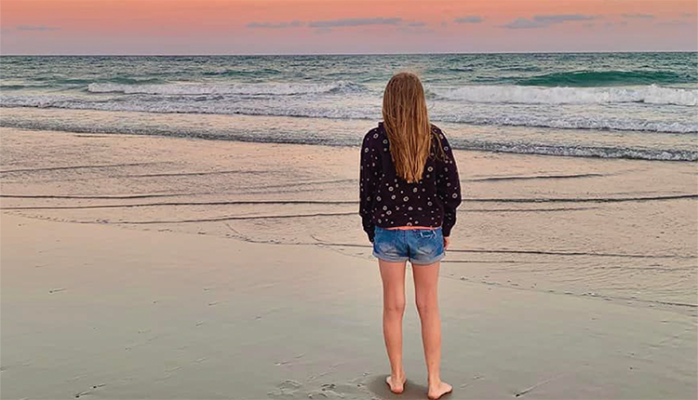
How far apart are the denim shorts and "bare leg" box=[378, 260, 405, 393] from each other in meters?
0.07

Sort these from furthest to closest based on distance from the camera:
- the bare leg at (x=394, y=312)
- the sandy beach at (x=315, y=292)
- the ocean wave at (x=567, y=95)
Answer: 1. the ocean wave at (x=567, y=95)
2. the sandy beach at (x=315, y=292)
3. the bare leg at (x=394, y=312)

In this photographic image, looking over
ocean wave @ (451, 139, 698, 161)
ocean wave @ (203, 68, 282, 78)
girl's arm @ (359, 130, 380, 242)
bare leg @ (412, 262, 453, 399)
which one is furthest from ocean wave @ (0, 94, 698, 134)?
ocean wave @ (203, 68, 282, 78)

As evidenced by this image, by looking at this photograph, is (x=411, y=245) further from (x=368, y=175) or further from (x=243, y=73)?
(x=243, y=73)

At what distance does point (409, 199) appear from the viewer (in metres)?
3.70

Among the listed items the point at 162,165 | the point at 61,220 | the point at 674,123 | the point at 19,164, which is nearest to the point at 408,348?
the point at 61,220

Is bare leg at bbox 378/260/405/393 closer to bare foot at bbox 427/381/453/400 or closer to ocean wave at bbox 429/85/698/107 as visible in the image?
bare foot at bbox 427/381/453/400

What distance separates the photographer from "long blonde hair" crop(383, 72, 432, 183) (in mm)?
3557

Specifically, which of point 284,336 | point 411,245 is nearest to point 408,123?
point 411,245

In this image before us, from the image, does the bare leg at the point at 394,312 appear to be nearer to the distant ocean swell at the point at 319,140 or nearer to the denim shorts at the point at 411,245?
the denim shorts at the point at 411,245

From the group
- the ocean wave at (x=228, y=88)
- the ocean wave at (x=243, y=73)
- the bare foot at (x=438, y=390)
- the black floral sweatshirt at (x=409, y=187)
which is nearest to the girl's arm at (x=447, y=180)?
the black floral sweatshirt at (x=409, y=187)

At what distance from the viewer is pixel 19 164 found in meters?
11.9

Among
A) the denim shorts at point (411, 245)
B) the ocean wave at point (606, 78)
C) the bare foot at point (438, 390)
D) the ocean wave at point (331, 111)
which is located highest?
the ocean wave at point (606, 78)

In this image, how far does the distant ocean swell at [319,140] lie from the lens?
12375 millimetres

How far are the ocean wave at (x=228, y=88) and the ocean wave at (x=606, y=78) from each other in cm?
829
